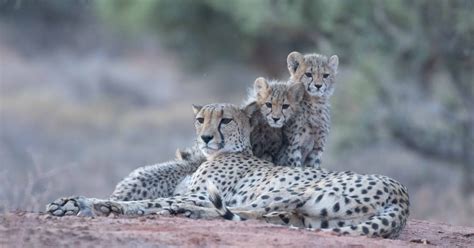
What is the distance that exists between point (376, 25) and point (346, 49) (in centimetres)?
54

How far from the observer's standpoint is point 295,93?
7457mm

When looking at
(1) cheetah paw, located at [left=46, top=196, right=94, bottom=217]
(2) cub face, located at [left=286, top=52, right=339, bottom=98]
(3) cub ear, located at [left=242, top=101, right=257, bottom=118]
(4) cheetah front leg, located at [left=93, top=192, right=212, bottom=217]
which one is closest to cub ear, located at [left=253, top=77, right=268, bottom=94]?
(3) cub ear, located at [left=242, top=101, right=257, bottom=118]

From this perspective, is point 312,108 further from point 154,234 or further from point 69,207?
point 154,234

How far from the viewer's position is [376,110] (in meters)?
15.3

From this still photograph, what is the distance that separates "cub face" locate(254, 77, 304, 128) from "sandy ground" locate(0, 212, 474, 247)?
1.52 meters

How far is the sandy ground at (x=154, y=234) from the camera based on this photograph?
5117 millimetres

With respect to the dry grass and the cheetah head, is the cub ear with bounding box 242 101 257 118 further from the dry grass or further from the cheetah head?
the dry grass

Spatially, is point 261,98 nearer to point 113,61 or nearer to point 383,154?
point 383,154

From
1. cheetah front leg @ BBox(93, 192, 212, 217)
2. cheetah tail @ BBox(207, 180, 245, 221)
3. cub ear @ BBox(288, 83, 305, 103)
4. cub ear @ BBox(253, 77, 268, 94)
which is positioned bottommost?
cheetah tail @ BBox(207, 180, 245, 221)

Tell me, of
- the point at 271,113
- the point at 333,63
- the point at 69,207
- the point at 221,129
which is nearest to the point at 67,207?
the point at 69,207

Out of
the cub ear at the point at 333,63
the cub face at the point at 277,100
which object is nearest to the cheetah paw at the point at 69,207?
the cub face at the point at 277,100

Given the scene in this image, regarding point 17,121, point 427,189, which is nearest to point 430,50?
point 427,189

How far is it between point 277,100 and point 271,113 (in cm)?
9

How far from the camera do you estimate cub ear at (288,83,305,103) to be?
743cm
